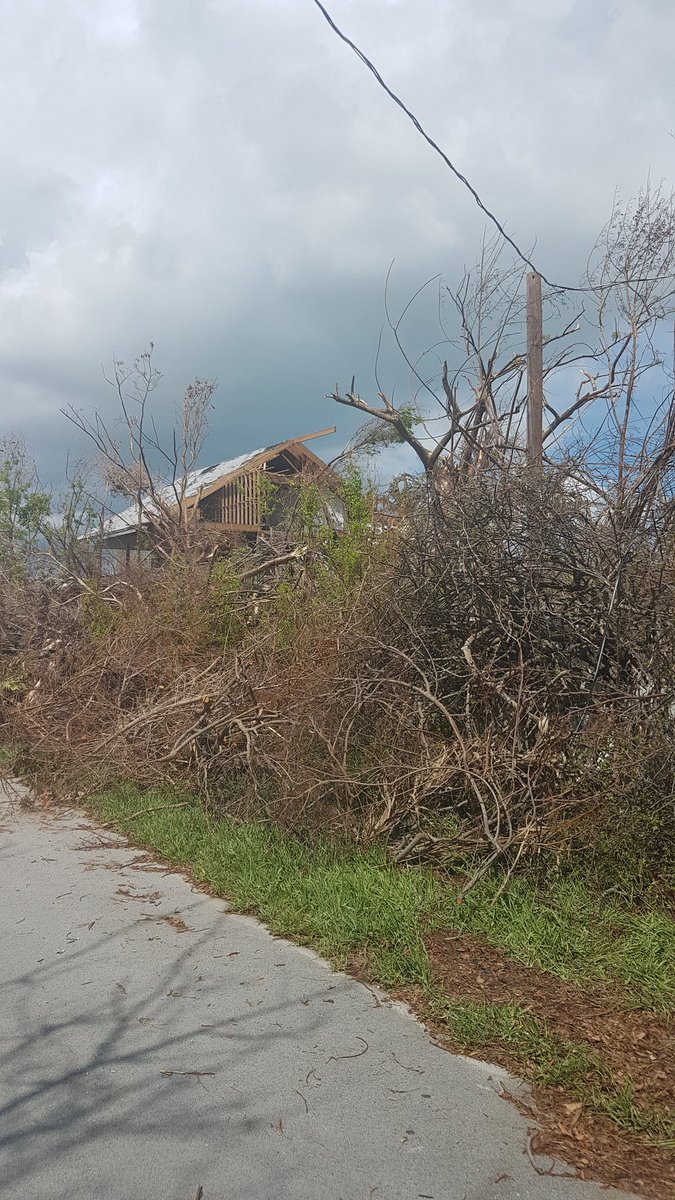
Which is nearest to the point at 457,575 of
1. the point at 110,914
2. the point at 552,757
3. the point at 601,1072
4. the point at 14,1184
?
the point at 552,757

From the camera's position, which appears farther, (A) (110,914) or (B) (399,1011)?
(A) (110,914)

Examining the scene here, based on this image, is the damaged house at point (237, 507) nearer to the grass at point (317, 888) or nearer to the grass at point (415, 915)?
the grass at point (317, 888)

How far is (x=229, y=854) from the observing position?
6633 mm

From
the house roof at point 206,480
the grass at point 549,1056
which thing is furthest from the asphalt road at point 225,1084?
the house roof at point 206,480

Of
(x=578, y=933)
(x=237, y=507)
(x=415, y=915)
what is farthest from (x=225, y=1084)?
(x=237, y=507)

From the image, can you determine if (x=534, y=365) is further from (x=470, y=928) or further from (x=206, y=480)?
(x=206, y=480)

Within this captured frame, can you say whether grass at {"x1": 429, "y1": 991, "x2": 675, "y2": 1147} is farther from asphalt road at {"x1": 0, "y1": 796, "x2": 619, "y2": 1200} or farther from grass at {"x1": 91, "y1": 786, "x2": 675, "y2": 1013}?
grass at {"x1": 91, "y1": 786, "x2": 675, "y2": 1013}

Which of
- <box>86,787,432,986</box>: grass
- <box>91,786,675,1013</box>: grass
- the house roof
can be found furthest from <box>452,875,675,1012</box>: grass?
the house roof

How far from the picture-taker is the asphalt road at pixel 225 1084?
3.05m

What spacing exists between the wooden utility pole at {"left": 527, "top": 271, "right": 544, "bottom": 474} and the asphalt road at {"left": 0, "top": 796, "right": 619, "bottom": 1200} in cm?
576

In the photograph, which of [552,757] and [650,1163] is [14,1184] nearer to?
[650,1163]

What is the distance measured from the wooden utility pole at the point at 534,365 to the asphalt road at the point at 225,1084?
576 centimetres

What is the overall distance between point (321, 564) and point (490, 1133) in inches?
314

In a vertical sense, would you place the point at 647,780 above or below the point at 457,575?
below
